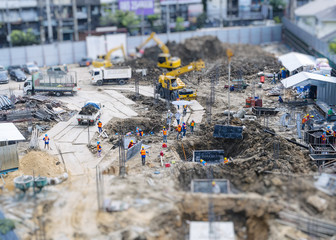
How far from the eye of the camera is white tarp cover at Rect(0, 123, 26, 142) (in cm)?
2841

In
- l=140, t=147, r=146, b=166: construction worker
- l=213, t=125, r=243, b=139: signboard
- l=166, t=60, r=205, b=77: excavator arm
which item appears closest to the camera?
l=140, t=147, r=146, b=166: construction worker

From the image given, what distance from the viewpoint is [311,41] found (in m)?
60.7

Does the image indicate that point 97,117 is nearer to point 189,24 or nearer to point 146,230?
point 146,230

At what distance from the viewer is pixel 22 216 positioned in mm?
22594

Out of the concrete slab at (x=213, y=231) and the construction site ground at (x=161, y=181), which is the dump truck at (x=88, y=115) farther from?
the concrete slab at (x=213, y=231)

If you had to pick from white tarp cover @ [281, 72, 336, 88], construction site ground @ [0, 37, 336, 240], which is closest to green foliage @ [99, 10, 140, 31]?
construction site ground @ [0, 37, 336, 240]

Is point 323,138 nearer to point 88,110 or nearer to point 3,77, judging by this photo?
point 88,110

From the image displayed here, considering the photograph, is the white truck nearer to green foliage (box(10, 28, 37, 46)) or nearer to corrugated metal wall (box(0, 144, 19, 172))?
corrugated metal wall (box(0, 144, 19, 172))

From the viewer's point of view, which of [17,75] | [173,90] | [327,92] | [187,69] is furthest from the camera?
[17,75]

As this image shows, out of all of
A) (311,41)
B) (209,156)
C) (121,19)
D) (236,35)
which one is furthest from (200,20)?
(209,156)

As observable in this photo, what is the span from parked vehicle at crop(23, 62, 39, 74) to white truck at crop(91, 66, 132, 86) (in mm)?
10847

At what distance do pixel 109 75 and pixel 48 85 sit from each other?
6.91 metres

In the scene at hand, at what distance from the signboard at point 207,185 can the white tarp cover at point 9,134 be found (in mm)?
10825

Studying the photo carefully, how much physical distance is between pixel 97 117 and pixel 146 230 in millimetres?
17671
